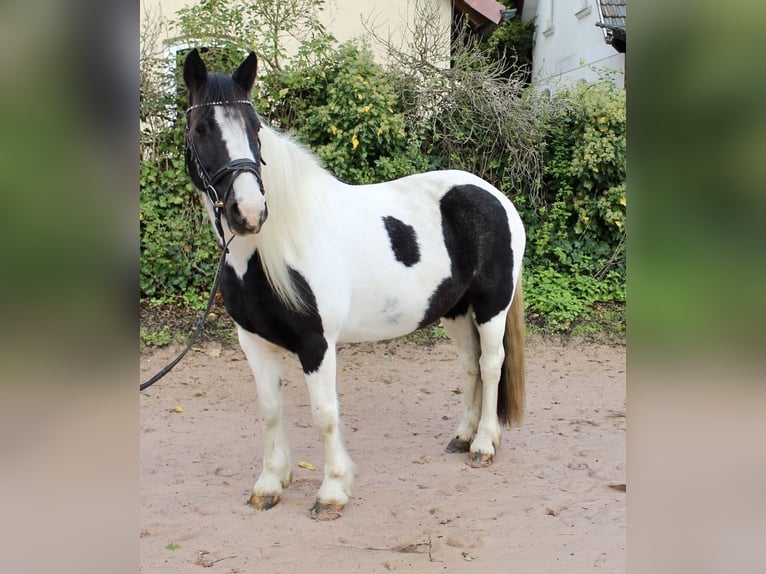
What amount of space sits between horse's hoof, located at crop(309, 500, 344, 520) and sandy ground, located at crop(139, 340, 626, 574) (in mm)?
40

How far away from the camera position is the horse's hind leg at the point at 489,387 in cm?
377

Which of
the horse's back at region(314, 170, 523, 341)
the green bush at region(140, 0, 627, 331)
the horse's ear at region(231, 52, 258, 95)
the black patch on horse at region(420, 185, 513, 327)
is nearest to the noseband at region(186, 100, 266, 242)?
the horse's ear at region(231, 52, 258, 95)

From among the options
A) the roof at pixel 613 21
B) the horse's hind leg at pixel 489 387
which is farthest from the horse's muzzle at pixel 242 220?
the roof at pixel 613 21

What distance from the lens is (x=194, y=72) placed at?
2473 mm

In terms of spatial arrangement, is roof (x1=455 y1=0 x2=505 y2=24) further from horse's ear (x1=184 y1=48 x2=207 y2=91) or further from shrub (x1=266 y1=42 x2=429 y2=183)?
horse's ear (x1=184 y1=48 x2=207 y2=91)

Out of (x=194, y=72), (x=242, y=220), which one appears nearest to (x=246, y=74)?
(x=194, y=72)

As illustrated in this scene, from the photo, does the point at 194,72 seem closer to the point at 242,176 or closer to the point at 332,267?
the point at 242,176

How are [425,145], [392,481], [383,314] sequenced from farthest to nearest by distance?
[425,145], [392,481], [383,314]

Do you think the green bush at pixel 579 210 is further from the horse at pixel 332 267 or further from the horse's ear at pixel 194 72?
the horse's ear at pixel 194 72

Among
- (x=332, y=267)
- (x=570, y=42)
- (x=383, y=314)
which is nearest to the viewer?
(x=332, y=267)

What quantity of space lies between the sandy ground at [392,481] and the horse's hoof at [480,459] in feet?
0.15

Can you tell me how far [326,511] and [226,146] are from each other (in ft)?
5.92
